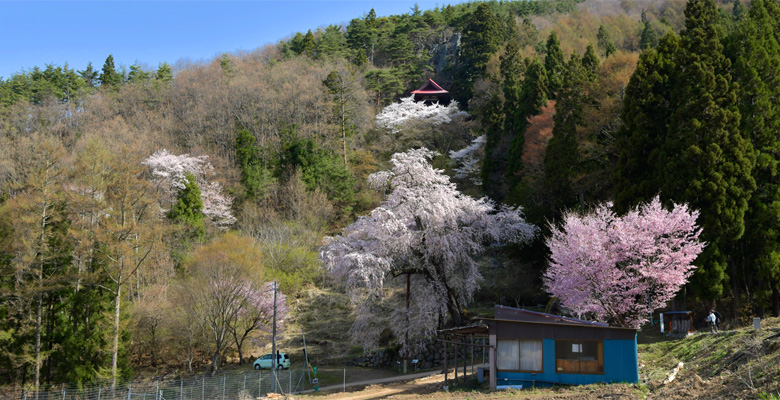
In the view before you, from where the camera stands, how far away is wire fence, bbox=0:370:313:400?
22516 mm

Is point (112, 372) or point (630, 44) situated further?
point (630, 44)

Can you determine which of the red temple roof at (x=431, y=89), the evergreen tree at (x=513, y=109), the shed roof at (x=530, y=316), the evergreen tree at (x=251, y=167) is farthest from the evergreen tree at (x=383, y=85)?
the shed roof at (x=530, y=316)

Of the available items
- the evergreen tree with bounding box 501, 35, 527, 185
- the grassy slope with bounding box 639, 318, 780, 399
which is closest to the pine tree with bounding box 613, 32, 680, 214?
the grassy slope with bounding box 639, 318, 780, 399

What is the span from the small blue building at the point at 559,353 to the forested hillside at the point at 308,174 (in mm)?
6624

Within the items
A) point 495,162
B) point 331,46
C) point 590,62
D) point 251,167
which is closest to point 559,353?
point 590,62

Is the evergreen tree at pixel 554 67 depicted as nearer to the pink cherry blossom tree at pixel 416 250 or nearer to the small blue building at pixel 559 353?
the pink cherry blossom tree at pixel 416 250

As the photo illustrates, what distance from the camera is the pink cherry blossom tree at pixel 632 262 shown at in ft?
67.9

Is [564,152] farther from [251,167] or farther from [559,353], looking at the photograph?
[251,167]

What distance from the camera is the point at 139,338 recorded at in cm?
3322

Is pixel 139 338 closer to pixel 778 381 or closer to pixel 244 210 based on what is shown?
pixel 244 210

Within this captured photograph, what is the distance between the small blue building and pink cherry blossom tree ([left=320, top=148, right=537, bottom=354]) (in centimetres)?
768

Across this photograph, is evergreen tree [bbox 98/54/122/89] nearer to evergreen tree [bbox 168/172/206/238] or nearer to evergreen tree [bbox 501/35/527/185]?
evergreen tree [bbox 168/172/206/238]

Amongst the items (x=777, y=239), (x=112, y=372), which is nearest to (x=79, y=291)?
(x=112, y=372)

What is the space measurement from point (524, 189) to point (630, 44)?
3993 cm
